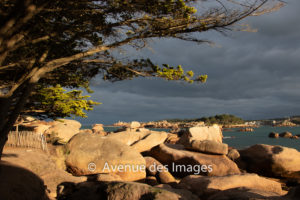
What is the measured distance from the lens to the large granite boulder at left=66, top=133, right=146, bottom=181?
10602mm

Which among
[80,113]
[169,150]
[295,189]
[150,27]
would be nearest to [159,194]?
[295,189]

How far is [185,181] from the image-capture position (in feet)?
29.7

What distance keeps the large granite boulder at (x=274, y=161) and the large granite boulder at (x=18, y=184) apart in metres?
13.8

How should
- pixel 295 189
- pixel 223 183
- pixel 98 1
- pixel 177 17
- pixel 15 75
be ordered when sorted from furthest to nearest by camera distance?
pixel 223 183, pixel 15 75, pixel 177 17, pixel 98 1, pixel 295 189

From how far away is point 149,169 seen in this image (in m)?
12.1

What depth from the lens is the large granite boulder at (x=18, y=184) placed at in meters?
5.96

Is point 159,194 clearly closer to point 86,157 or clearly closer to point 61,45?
point 61,45

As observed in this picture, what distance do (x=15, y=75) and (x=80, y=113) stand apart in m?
7.17

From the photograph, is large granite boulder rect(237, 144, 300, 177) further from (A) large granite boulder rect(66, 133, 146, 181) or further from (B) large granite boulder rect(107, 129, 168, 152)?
(A) large granite boulder rect(66, 133, 146, 181)

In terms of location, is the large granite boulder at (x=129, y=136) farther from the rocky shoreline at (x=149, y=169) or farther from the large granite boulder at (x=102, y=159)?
the large granite boulder at (x=102, y=159)

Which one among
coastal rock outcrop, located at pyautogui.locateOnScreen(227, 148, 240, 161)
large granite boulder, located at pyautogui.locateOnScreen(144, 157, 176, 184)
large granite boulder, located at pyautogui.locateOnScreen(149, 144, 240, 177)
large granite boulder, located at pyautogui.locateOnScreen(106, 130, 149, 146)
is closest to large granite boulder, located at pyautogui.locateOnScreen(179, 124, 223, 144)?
coastal rock outcrop, located at pyautogui.locateOnScreen(227, 148, 240, 161)

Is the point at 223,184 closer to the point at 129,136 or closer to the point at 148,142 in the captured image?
the point at 148,142

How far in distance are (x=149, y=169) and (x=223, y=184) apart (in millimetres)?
4865

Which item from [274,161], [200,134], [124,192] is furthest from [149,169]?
[274,161]
